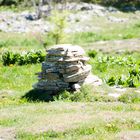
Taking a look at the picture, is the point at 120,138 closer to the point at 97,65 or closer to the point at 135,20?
the point at 97,65

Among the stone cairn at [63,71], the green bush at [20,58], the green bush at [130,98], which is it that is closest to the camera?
the green bush at [130,98]

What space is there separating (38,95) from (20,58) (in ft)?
24.7

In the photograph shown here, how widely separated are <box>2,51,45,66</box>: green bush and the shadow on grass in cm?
698

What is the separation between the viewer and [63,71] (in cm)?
1597

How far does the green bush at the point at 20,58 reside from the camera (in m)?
23.1

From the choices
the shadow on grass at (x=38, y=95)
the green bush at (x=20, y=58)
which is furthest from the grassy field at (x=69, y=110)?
the green bush at (x=20, y=58)

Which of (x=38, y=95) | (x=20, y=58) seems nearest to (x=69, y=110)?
(x=38, y=95)

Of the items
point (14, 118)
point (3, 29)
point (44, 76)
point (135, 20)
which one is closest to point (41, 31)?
point (3, 29)

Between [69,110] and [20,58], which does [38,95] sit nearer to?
[69,110]

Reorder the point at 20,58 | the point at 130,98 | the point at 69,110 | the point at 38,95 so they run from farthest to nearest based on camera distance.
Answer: the point at 20,58 < the point at 38,95 < the point at 130,98 < the point at 69,110

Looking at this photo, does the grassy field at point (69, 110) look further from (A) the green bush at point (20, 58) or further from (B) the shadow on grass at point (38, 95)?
(A) the green bush at point (20, 58)

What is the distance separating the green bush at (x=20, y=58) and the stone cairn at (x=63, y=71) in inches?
273

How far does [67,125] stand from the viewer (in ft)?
36.0

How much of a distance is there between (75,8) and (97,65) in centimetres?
3265
